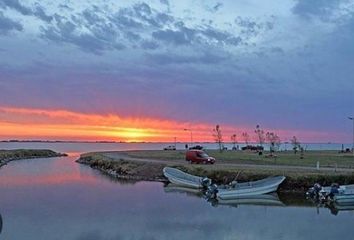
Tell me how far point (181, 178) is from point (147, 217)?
20.4m

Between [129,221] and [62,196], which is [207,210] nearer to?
[129,221]

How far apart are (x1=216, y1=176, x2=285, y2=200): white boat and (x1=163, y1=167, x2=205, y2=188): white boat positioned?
6523 mm

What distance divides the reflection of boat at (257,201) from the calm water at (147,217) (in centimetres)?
118

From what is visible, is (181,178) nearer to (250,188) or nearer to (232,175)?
(232,175)

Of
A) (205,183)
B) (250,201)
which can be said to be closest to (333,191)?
(250,201)

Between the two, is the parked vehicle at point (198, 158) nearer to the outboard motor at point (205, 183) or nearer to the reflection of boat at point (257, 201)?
the outboard motor at point (205, 183)

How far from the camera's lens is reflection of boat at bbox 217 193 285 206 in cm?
4314

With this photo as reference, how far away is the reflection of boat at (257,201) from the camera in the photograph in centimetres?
4314

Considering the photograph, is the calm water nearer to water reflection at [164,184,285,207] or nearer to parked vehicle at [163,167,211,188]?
water reflection at [164,184,285,207]

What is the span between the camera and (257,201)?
44.5 meters

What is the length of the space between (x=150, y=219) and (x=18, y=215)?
9.40 meters

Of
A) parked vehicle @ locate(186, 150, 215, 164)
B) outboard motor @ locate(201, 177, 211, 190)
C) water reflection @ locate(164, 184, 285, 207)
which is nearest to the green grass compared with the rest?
parked vehicle @ locate(186, 150, 215, 164)

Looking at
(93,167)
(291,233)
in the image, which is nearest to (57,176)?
(93,167)

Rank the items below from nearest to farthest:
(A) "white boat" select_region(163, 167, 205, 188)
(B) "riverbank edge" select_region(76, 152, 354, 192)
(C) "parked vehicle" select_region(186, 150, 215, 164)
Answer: (B) "riverbank edge" select_region(76, 152, 354, 192), (A) "white boat" select_region(163, 167, 205, 188), (C) "parked vehicle" select_region(186, 150, 215, 164)
